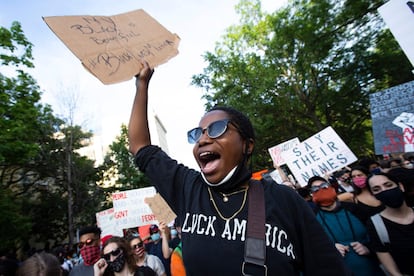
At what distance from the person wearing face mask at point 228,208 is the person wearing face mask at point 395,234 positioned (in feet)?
6.48

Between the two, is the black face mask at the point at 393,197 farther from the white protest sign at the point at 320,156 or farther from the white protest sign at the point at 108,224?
the white protest sign at the point at 108,224

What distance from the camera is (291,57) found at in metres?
15.4

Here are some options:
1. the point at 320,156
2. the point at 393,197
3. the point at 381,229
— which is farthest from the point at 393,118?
the point at 381,229

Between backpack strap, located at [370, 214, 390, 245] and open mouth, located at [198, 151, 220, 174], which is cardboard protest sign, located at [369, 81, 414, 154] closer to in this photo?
backpack strap, located at [370, 214, 390, 245]

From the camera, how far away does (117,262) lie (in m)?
3.35

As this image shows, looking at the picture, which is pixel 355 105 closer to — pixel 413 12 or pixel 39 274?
pixel 413 12

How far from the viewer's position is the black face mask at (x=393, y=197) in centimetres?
297

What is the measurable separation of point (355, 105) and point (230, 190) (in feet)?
54.9

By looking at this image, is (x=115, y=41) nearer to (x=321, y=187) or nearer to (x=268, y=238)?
(x=268, y=238)

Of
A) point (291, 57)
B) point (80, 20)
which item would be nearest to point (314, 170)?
point (80, 20)

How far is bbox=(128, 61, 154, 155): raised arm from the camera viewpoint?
1.79 meters

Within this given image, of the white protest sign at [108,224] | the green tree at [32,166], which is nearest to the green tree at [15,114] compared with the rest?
the green tree at [32,166]

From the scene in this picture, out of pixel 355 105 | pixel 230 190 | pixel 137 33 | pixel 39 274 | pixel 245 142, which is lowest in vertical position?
pixel 39 274

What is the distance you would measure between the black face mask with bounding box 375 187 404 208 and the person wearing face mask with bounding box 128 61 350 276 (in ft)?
6.81
